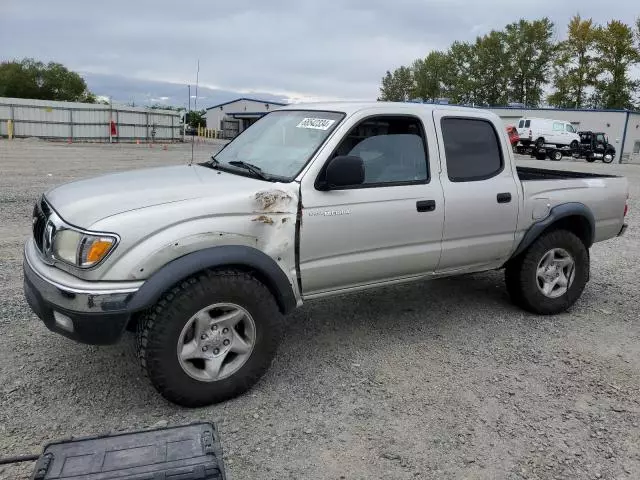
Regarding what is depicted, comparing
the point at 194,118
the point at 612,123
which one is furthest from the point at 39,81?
the point at 612,123

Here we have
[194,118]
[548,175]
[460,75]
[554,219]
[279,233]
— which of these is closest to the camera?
[279,233]

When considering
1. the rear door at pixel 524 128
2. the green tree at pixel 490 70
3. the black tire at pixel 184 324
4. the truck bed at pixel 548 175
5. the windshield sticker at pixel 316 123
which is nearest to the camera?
the black tire at pixel 184 324

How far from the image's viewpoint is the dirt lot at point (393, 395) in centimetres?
294

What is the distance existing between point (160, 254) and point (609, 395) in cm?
303

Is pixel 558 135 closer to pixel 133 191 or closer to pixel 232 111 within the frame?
pixel 133 191

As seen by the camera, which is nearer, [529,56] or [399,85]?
[529,56]

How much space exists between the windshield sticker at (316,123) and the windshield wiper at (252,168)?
0.50 meters

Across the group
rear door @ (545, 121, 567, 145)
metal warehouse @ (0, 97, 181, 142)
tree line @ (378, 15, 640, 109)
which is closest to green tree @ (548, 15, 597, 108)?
tree line @ (378, 15, 640, 109)

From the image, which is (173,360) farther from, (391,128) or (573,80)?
(573,80)

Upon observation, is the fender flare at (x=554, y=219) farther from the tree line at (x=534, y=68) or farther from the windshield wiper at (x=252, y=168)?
the tree line at (x=534, y=68)

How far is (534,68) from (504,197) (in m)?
75.2

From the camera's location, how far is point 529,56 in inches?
2820

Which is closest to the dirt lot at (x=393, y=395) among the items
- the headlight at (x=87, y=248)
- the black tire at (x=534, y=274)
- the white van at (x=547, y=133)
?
the black tire at (x=534, y=274)

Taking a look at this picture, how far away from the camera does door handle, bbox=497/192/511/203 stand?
4559 millimetres
